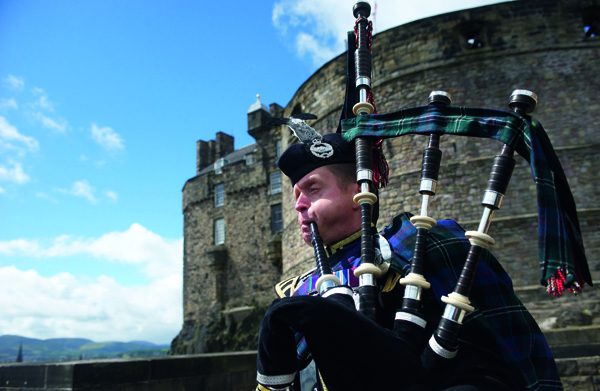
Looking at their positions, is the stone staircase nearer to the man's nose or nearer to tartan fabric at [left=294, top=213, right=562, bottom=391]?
tartan fabric at [left=294, top=213, right=562, bottom=391]

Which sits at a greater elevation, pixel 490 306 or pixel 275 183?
pixel 275 183

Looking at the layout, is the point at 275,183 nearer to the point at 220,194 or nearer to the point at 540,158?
the point at 220,194

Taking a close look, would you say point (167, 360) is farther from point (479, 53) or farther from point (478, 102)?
point (479, 53)

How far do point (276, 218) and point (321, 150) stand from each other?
1154 inches

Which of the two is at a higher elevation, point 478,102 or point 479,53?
point 479,53

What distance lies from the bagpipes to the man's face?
42cm

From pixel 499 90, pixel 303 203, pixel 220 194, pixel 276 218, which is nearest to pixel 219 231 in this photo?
pixel 220 194

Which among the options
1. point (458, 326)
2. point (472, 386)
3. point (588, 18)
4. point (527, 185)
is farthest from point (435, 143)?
point (588, 18)

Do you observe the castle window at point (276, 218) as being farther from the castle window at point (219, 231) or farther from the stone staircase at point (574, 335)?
the stone staircase at point (574, 335)

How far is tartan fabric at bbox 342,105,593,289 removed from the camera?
145 centimetres

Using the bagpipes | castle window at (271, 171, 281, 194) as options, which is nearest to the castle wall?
the bagpipes

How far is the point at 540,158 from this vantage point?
149 cm

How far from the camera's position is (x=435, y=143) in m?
1.67

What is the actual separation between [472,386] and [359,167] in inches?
33.4
